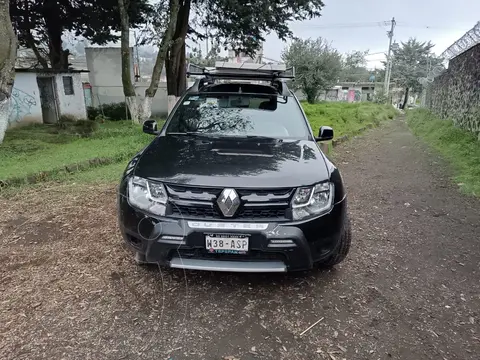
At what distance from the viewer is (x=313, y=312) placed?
2.66 meters

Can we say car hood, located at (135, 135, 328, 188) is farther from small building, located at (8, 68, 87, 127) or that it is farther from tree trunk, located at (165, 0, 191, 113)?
small building, located at (8, 68, 87, 127)


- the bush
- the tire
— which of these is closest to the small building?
the bush

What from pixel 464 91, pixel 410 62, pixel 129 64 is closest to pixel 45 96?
pixel 129 64

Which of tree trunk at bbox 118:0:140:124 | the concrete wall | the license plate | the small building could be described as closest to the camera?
the license plate

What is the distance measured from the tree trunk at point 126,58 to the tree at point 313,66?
19965 mm

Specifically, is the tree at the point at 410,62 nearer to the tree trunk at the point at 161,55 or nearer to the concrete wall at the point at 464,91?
the concrete wall at the point at 464,91

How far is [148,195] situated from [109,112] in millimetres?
17366

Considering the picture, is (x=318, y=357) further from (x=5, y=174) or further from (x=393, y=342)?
(x=5, y=174)

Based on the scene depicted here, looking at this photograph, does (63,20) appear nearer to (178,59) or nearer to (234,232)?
(178,59)

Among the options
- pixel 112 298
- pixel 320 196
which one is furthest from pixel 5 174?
pixel 320 196

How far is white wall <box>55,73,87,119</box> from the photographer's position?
1562 cm

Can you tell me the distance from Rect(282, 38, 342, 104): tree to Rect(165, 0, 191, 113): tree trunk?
55.9ft

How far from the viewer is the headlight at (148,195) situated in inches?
103

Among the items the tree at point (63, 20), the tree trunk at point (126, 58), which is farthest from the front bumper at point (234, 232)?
the tree at point (63, 20)
